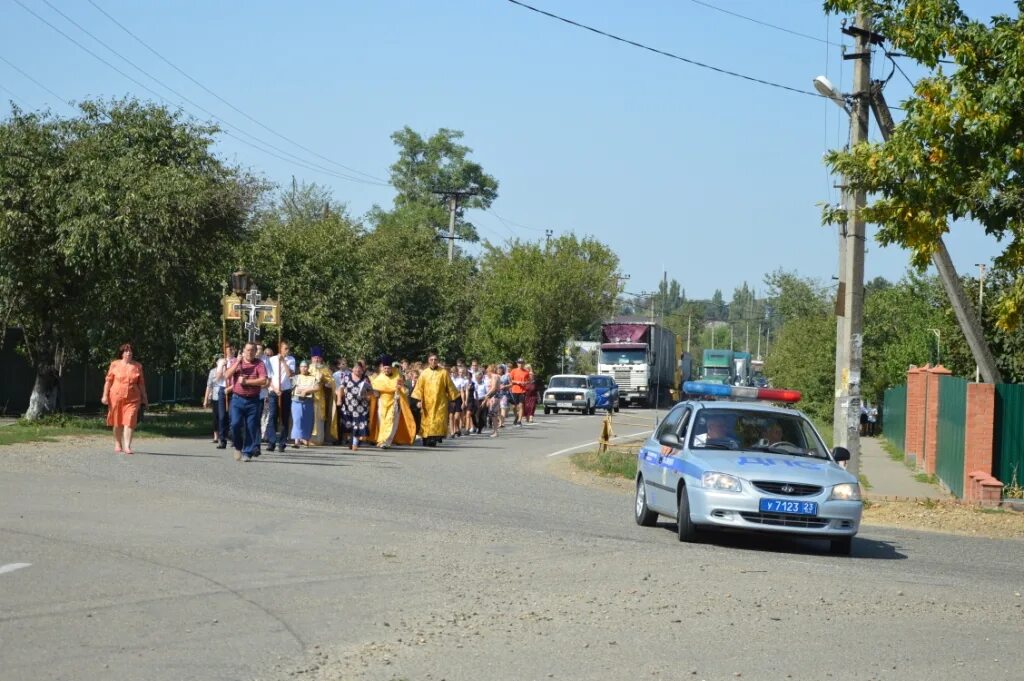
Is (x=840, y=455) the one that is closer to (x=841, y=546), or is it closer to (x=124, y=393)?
(x=841, y=546)

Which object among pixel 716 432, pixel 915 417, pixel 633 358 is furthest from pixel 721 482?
pixel 633 358

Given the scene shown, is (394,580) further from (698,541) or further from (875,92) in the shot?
(875,92)

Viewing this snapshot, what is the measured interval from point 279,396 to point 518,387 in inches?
688

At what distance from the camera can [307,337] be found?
155 ft

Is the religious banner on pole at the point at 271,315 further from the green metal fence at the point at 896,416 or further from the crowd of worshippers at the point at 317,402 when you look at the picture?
the green metal fence at the point at 896,416

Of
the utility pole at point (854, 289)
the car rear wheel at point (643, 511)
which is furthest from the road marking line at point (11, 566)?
the utility pole at point (854, 289)

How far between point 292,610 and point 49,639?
169 cm

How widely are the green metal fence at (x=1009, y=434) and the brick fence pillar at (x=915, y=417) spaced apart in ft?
26.9

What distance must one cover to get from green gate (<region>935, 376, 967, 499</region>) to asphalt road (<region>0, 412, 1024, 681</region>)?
16.6ft

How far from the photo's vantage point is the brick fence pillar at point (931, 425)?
88.1 feet

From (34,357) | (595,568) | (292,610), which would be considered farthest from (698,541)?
(34,357)

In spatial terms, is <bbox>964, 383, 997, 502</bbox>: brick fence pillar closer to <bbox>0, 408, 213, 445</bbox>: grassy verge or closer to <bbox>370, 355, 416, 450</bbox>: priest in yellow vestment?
<bbox>370, 355, 416, 450</bbox>: priest in yellow vestment

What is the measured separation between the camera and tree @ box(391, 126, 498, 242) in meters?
97.1

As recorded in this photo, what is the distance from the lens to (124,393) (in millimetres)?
21625
